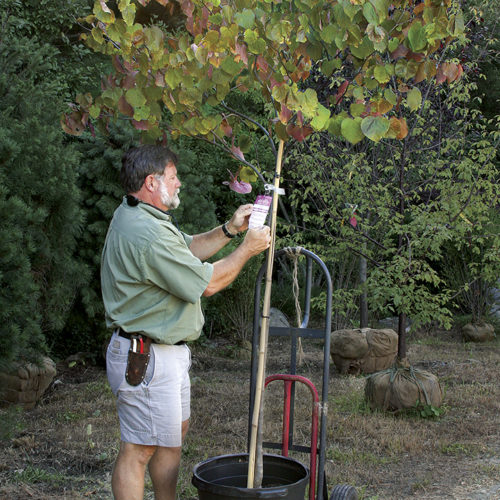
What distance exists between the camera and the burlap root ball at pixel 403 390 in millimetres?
5395

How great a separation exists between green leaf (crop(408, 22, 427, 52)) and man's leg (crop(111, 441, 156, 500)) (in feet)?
6.00

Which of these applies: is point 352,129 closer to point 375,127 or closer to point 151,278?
point 375,127

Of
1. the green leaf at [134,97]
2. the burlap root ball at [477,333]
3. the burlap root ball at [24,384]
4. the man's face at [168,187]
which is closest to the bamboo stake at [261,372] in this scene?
the man's face at [168,187]

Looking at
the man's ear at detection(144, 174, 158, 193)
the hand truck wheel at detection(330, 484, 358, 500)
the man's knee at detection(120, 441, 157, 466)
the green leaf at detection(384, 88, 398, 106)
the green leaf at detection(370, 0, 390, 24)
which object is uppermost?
the green leaf at detection(370, 0, 390, 24)

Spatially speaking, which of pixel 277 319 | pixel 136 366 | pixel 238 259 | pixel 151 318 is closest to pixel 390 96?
pixel 238 259

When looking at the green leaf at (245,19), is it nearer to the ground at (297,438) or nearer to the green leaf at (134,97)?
the green leaf at (134,97)

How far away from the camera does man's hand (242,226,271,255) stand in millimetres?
2578

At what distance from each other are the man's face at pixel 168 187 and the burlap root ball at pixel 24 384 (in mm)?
3091

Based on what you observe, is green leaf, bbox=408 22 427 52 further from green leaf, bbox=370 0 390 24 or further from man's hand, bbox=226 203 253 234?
man's hand, bbox=226 203 253 234

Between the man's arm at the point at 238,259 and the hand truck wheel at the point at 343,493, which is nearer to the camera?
the man's arm at the point at 238,259

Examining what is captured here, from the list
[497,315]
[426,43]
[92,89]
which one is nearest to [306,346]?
[497,315]

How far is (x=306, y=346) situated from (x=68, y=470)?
5441 mm

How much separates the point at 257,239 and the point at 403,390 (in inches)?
129

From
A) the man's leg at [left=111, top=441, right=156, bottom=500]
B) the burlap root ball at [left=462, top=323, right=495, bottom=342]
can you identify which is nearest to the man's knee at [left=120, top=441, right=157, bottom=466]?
the man's leg at [left=111, top=441, right=156, bottom=500]
